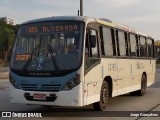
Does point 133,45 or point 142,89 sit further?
point 142,89

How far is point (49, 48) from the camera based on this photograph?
10852 millimetres

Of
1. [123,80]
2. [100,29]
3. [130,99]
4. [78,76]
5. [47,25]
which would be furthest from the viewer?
[130,99]

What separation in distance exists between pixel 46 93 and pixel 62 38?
152cm

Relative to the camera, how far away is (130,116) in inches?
431

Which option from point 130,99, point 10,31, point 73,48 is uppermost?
point 10,31

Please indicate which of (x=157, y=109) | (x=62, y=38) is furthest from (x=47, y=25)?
(x=157, y=109)

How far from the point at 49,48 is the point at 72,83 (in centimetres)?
118

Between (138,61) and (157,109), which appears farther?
(138,61)

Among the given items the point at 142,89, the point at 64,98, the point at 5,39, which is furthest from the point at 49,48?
the point at 5,39

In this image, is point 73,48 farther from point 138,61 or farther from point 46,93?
point 138,61

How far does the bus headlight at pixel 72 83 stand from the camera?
1035 cm

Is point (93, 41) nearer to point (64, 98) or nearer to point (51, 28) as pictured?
point (51, 28)

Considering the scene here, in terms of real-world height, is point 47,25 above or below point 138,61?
above

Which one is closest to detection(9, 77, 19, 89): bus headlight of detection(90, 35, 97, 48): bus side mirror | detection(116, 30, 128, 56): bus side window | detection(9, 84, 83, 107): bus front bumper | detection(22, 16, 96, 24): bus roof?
detection(9, 84, 83, 107): bus front bumper
